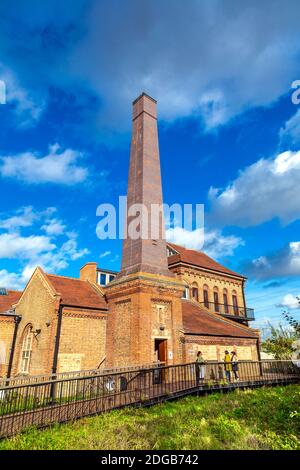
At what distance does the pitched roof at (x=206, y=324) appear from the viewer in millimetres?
18281

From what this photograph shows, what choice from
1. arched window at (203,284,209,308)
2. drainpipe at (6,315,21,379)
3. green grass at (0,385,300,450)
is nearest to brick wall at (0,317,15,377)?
drainpipe at (6,315,21,379)

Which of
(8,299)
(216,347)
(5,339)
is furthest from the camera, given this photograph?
(8,299)

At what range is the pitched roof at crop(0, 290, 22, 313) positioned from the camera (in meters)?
21.2

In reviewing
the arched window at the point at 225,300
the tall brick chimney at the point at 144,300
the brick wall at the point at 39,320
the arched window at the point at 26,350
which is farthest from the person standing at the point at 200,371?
the arched window at the point at 225,300

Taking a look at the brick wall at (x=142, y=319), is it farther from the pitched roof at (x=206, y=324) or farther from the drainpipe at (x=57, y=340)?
the drainpipe at (x=57, y=340)

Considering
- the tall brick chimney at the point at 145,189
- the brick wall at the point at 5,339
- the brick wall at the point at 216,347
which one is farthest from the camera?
the brick wall at the point at 5,339

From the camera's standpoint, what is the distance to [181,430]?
7.59 m

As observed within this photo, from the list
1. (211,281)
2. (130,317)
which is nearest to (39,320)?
(130,317)

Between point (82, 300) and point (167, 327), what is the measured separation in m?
5.16

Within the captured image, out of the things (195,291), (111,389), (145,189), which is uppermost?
(145,189)

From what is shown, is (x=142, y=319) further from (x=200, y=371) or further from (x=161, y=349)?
(x=200, y=371)

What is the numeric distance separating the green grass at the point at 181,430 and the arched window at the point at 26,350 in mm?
9838

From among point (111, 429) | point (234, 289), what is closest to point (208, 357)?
point (111, 429)

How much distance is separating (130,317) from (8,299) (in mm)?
11991
